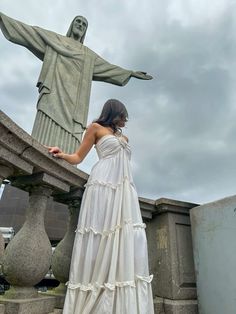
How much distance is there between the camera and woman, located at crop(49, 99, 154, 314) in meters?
1.20

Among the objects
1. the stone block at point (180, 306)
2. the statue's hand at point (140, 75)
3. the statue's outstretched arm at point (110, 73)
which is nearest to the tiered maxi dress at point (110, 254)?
the stone block at point (180, 306)

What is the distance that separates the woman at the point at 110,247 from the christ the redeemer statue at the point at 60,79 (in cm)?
362

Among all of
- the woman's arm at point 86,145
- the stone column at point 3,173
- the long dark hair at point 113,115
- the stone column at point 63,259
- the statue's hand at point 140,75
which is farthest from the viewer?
the statue's hand at point 140,75

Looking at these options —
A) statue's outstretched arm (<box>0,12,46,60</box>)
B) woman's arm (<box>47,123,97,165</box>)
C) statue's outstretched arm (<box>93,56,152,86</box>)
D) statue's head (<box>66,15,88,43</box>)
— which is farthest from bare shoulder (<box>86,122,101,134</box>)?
statue's head (<box>66,15,88,43</box>)

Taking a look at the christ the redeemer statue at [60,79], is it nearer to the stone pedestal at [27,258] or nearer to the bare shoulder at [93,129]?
the bare shoulder at [93,129]

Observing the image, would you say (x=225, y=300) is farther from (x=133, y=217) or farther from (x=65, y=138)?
(x=65, y=138)

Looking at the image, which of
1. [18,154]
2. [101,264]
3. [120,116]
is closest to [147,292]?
[101,264]

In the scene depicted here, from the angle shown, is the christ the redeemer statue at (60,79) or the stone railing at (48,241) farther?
the christ the redeemer statue at (60,79)

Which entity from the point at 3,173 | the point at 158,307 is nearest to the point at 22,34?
the point at 3,173

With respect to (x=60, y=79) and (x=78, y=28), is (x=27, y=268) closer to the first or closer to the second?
(x=60, y=79)

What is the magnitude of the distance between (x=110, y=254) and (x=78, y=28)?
6179mm

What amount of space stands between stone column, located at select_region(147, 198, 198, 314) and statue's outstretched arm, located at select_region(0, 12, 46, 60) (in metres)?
4.51

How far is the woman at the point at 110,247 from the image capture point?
1195 millimetres

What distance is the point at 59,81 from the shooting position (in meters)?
5.45
